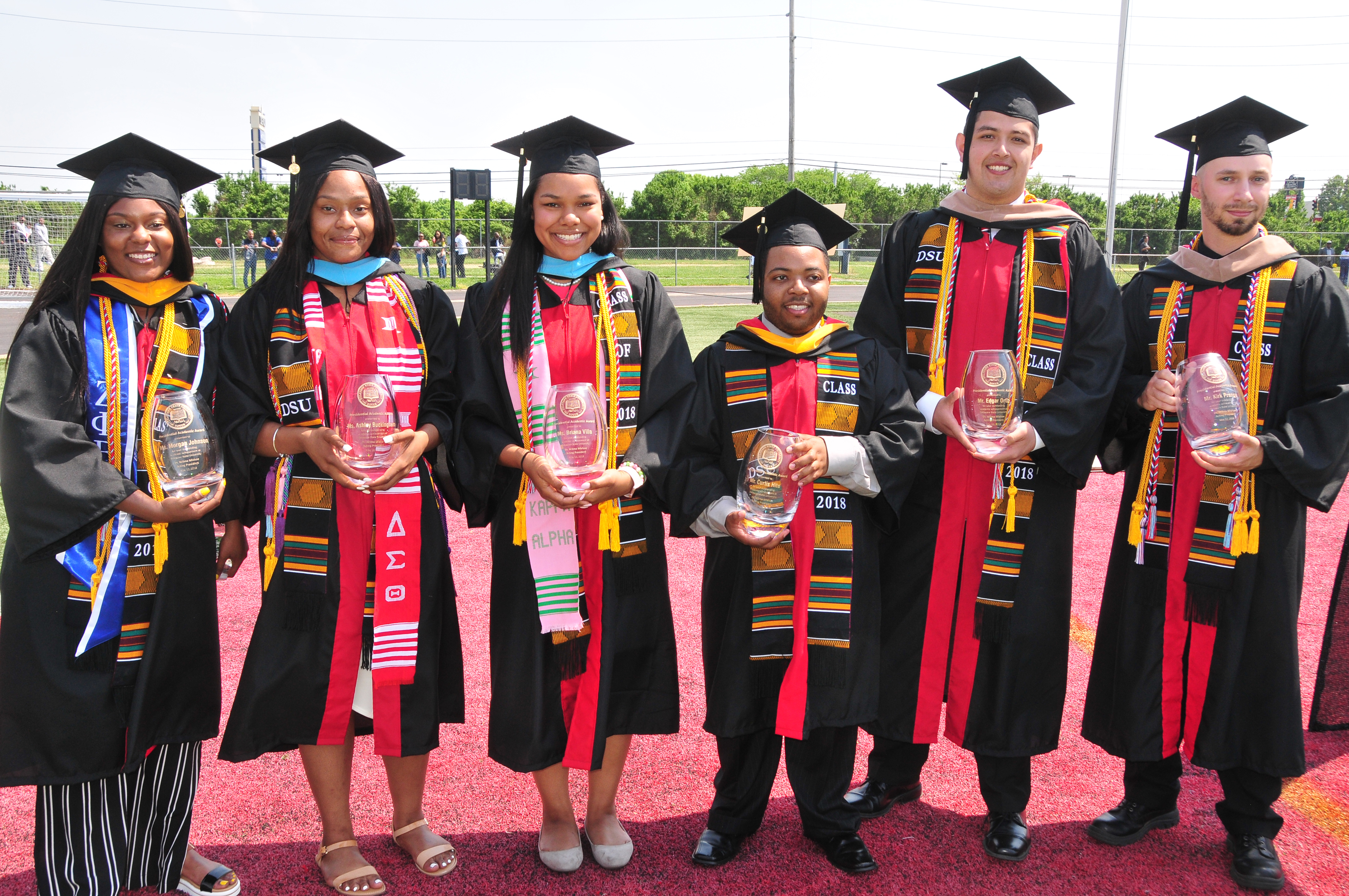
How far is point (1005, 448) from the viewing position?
10.0 feet

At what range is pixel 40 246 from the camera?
1886 cm

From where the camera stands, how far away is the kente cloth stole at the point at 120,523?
277 cm

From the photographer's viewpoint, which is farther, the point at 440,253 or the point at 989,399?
the point at 440,253

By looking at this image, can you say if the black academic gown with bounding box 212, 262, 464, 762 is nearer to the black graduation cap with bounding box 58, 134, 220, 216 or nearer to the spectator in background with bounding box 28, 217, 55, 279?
the black graduation cap with bounding box 58, 134, 220, 216

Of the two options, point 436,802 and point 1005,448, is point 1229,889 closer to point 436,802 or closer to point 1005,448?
point 1005,448

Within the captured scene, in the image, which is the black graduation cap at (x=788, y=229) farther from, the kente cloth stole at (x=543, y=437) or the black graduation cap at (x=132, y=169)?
the black graduation cap at (x=132, y=169)

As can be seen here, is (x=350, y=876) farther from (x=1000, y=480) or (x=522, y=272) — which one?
(x=1000, y=480)

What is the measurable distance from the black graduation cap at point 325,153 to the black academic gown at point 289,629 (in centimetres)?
33

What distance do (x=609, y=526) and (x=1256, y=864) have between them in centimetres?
232

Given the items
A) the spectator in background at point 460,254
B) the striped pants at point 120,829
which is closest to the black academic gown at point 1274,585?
the striped pants at point 120,829

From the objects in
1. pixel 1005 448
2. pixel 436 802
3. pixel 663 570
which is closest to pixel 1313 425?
pixel 1005 448

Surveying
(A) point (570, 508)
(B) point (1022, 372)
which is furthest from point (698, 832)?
(B) point (1022, 372)

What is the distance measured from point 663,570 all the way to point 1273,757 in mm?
2063

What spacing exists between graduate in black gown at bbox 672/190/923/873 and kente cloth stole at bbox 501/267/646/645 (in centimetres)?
20
